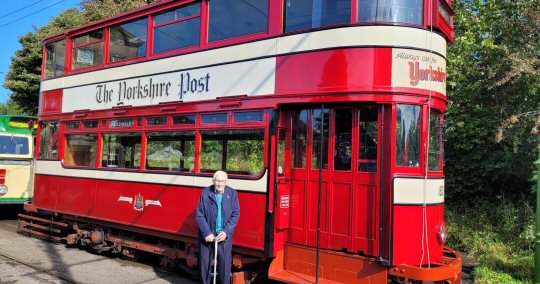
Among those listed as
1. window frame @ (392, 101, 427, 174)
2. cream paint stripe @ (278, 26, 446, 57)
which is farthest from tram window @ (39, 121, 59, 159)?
window frame @ (392, 101, 427, 174)

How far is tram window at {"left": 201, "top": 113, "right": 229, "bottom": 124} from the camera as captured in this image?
6.43 metres

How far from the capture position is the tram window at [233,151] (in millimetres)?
6047

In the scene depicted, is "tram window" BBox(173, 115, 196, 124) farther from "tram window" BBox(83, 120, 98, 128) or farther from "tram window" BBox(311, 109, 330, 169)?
"tram window" BBox(83, 120, 98, 128)

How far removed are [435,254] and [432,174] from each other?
95 centimetres

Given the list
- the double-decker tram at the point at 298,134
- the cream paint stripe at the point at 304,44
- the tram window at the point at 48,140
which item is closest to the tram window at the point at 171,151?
the double-decker tram at the point at 298,134

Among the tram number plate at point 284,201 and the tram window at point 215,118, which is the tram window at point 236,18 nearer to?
the tram window at point 215,118

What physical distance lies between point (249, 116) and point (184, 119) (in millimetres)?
1296

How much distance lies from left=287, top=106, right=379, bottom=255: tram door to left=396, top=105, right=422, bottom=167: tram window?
0.84ft

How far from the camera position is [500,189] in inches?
393

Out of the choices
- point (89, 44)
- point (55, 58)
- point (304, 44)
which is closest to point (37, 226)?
point (55, 58)

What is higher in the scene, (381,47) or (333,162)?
(381,47)

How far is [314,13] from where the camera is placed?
18.8 ft

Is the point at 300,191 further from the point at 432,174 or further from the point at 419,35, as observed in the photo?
the point at 419,35

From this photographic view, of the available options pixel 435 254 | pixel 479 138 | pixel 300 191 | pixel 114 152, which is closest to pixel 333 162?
pixel 300 191
